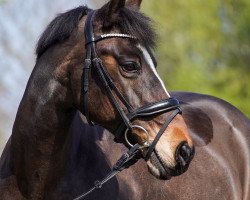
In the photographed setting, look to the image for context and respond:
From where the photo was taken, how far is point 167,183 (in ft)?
19.6

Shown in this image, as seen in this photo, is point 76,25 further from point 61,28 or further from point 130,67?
point 130,67

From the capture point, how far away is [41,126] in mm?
5027

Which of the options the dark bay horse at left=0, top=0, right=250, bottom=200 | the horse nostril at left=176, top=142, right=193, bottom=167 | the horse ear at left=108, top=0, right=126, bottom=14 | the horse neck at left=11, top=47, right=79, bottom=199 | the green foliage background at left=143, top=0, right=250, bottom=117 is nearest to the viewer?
the horse nostril at left=176, top=142, right=193, bottom=167

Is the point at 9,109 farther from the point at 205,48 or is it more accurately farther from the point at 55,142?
the point at 205,48

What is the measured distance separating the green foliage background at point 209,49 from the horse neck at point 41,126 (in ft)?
65.7

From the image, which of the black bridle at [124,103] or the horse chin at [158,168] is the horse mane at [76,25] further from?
the horse chin at [158,168]

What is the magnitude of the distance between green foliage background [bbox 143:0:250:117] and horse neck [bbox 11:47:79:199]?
20033 mm

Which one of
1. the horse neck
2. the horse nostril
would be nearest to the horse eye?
the horse neck

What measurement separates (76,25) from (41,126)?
750 mm

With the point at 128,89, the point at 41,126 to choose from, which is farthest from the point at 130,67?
the point at 41,126

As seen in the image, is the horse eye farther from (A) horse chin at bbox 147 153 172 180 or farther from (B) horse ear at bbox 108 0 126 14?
(A) horse chin at bbox 147 153 172 180

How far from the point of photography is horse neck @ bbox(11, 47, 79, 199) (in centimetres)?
499

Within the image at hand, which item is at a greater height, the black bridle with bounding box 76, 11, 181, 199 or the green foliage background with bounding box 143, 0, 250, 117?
the black bridle with bounding box 76, 11, 181, 199

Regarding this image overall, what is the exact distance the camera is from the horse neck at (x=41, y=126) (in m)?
4.99
